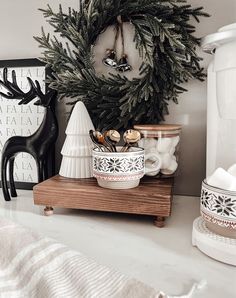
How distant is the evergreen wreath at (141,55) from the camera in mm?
723

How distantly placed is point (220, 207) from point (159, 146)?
0.27 meters

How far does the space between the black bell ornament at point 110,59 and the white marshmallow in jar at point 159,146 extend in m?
0.22

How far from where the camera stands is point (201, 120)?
0.80 meters

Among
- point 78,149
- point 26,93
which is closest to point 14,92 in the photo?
point 26,93

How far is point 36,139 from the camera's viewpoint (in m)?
0.77

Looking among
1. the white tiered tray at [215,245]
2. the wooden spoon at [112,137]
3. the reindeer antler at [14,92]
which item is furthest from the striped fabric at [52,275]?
the reindeer antler at [14,92]

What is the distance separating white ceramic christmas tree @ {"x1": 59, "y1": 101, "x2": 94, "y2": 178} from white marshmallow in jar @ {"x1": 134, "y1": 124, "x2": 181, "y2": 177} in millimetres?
126

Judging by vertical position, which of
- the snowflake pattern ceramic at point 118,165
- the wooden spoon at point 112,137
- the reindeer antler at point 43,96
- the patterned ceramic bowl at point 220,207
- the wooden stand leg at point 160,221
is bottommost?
the wooden stand leg at point 160,221

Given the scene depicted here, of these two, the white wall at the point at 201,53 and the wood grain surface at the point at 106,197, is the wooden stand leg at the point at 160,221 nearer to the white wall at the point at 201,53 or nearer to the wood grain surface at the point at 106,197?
the wood grain surface at the point at 106,197

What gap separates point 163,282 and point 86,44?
0.62 meters

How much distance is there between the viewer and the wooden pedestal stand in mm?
570

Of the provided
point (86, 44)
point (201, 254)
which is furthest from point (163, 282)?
point (86, 44)

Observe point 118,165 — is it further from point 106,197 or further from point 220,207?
point 220,207

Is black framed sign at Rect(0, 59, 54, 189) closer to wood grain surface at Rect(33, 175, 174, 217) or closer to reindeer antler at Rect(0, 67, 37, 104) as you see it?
reindeer antler at Rect(0, 67, 37, 104)
